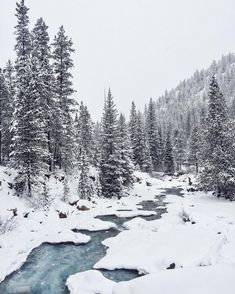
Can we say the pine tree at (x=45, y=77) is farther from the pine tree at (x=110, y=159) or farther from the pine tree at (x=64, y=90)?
the pine tree at (x=110, y=159)

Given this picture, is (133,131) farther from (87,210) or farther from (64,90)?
(87,210)

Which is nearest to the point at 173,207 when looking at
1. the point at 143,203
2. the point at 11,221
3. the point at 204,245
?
the point at 143,203

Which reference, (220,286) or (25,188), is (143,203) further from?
(220,286)

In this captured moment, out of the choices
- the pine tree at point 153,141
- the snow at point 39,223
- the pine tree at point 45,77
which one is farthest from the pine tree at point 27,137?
the pine tree at point 153,141

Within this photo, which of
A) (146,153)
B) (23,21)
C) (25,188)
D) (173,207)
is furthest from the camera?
(146,153)

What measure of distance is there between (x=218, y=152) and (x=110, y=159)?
1196cm

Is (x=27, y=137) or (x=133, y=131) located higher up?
(x=133, y=131)

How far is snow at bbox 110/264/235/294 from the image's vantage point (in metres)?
5.74

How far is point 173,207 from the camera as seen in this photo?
84.3ft

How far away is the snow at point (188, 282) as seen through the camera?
5.74 m

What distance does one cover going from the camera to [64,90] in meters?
33.2

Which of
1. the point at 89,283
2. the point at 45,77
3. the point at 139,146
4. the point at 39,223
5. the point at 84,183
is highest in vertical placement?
the point at 45,77

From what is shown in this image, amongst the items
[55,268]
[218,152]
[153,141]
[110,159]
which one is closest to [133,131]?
[153,141]

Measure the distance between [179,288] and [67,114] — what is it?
29.3 metres
